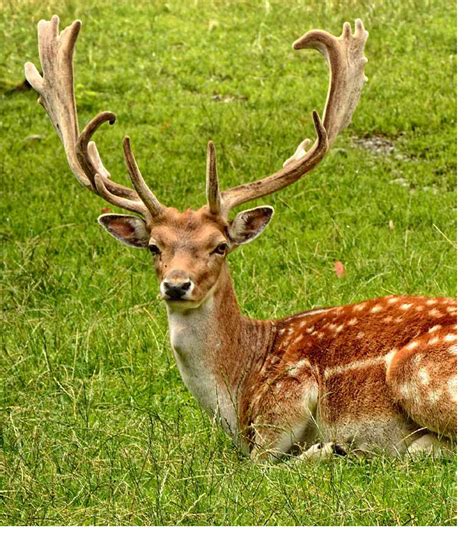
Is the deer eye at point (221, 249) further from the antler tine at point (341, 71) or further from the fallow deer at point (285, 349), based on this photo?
the antler tine at point (341, 71)

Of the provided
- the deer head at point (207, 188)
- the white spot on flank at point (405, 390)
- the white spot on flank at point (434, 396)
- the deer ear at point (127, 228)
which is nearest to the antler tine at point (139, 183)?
the deer head at point (207, 188)

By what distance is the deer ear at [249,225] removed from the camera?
705 cm

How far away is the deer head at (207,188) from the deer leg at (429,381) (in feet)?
3.28

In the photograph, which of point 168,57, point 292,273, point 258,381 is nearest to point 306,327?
point 258,381

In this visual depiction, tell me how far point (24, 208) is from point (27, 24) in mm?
5410

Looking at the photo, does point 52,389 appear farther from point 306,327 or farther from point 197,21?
point 197,21

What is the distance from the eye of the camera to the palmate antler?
7.11 meters

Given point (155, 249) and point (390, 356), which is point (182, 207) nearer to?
point (155, 249)

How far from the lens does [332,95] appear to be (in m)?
7.61

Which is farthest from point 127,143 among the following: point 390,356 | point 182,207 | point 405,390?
point 182,207

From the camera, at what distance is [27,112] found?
564 inches

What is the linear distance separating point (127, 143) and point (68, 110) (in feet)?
3.70
